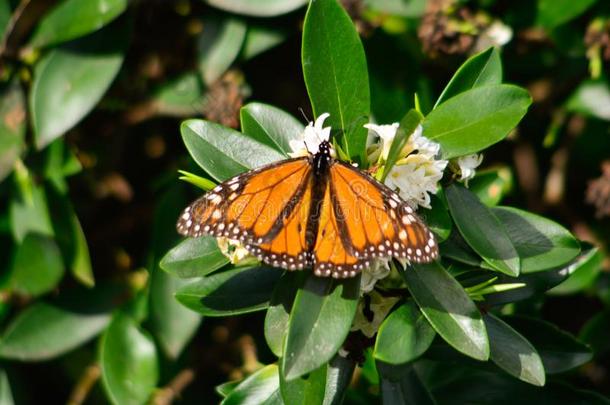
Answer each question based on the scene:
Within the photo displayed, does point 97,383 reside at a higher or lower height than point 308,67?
lower

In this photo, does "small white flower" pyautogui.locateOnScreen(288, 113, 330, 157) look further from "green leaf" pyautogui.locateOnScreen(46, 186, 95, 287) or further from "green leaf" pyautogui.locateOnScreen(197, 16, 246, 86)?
"green leaf" pyautogui.locateOnScreen(46, 186, 95, 287)

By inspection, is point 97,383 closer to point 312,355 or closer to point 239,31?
point 239,31

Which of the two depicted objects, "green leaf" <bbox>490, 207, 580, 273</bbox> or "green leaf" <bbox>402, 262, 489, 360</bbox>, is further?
"green leaf" <bbox>490, 207, 580, 273</bbox>

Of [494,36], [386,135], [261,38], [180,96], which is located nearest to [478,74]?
[386,135]

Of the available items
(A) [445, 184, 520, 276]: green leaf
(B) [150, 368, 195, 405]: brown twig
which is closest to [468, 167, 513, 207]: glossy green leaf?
(A) [445, 184, 520, 276]: green leaf

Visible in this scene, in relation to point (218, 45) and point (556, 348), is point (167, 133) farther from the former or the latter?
point (556, 348)

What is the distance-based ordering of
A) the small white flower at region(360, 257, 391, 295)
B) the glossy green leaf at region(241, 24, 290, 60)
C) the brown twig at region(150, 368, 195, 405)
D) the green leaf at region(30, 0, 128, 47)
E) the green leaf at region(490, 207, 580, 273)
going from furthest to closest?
the brown twig at region(150, 368, 195, 405) < the glossy green leaf at region(241, 24, 290, 60) < the green leaf at region(30, 0, 128, 47) < the green leaf at region(490, 207, 580, 273) < the small white flower at region(360, 257, 391, 295)

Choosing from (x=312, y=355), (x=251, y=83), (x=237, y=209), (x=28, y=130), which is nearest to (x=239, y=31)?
(x=251, y=83)
